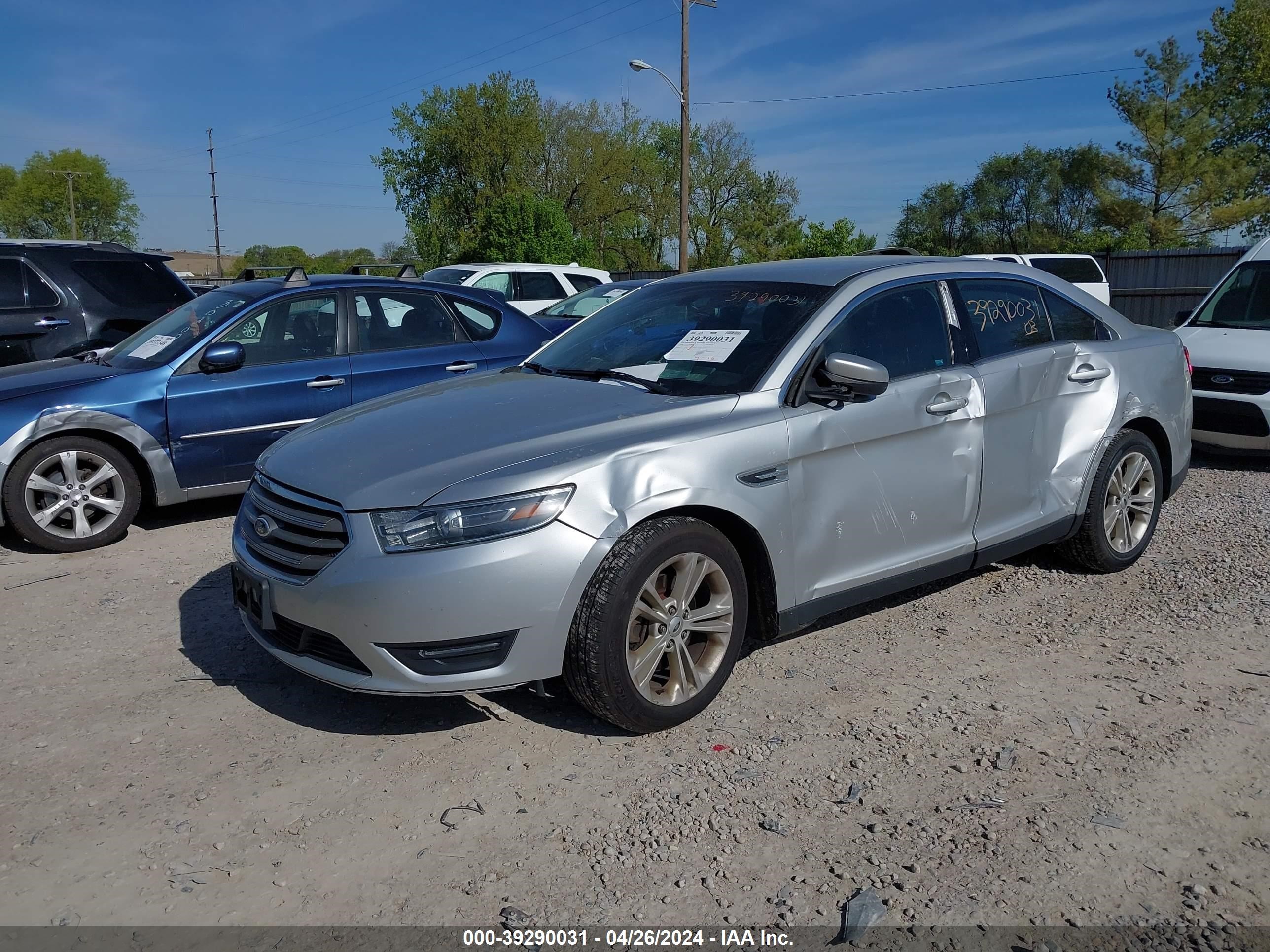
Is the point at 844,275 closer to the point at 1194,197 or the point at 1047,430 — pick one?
the point at 1047,430

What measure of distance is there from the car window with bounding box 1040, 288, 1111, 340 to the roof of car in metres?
0.66

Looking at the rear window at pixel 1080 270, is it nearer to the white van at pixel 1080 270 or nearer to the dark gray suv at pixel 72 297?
the white van at pixel 1080 270

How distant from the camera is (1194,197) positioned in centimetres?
4066

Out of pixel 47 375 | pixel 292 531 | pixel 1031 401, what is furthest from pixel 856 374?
pixel 47 375

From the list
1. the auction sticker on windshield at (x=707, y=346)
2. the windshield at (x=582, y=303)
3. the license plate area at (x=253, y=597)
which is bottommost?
the license plate area at (x=253, y=597)

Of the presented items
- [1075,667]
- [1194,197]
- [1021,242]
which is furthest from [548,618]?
[1021,242]

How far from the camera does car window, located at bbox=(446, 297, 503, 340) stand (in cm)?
753

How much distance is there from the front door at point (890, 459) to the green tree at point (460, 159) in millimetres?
44582

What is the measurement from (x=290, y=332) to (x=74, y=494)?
1.68 m

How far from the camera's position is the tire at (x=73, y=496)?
19.8ft

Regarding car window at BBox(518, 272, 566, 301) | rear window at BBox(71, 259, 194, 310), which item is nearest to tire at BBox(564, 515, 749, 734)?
rear window at BBox(71, 259, 194, 310)

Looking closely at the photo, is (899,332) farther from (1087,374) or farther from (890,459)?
(1087,374)

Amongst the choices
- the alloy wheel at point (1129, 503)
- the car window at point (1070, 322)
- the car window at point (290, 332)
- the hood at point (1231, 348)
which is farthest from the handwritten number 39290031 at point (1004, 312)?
the car window at point (290, 332)

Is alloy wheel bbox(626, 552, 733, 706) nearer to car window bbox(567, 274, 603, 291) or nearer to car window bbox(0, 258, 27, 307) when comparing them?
car window bbox(0, 258, 27, 307)
